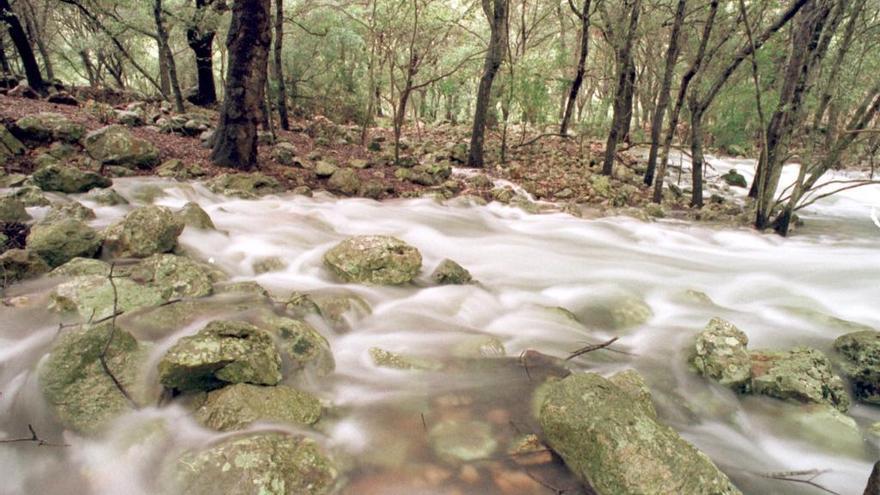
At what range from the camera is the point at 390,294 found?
4.20m

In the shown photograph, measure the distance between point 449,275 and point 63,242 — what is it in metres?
3.29

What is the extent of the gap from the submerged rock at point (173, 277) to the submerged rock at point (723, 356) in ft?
11.9

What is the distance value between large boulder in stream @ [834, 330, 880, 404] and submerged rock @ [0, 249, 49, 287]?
232 inches

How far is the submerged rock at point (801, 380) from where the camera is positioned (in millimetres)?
2879

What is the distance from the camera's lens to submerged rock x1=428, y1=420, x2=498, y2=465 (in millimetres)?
2301

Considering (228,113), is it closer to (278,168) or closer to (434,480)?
(278,168)

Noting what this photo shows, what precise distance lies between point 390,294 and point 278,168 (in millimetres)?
5588

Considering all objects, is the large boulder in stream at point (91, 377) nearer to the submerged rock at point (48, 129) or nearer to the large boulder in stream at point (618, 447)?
the large boulder in stream at point (618, 447)

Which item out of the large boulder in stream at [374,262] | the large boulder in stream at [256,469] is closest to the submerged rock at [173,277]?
the large boulder in stream at [374,262]

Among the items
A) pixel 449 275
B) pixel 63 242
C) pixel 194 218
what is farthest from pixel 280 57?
pixel 449 275

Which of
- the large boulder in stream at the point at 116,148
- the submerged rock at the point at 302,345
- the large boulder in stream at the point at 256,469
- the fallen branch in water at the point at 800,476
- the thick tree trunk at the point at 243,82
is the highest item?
the thick tree trunk at the point at 243,82

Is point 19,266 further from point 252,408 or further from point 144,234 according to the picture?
point 252,408

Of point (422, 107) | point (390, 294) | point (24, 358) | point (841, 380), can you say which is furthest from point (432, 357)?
point (422, 107)

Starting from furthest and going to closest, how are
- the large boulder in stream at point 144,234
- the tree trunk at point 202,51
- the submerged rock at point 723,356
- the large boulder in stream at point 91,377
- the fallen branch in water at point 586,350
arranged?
the tree trunk at point 202,51, the large boulder in stream at point 144,234, the fallen branch in water at point 586,350, the submerged rock at point 723,356, the large boulder in stream at point 91,377
